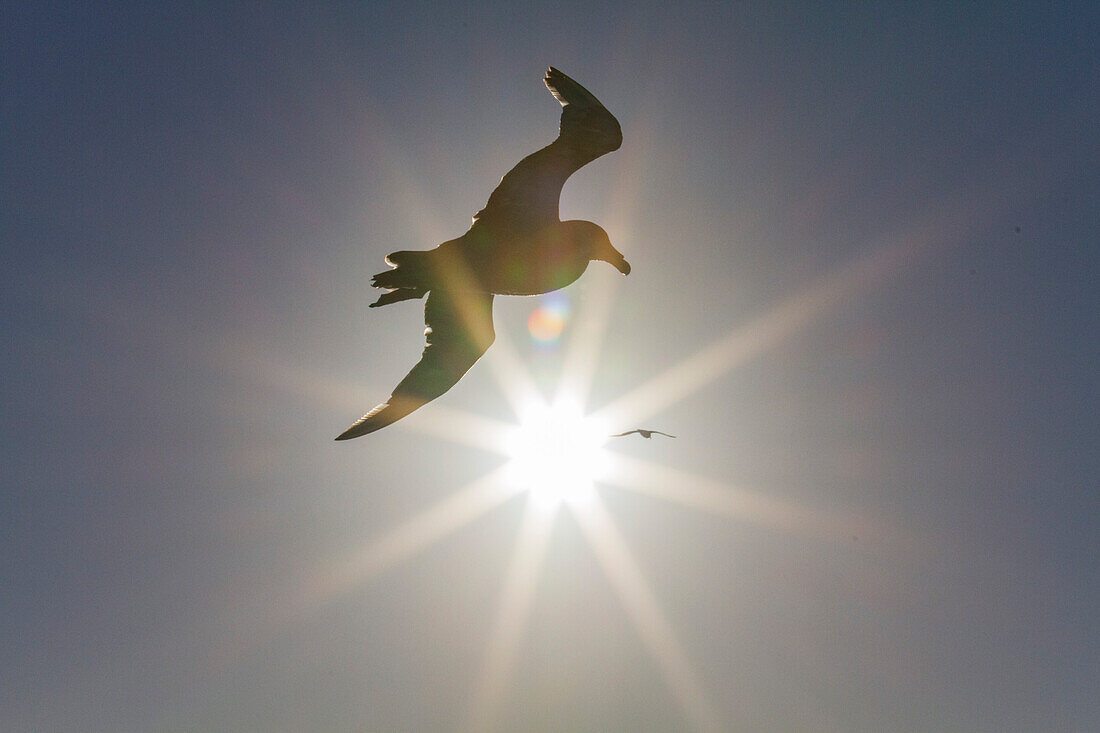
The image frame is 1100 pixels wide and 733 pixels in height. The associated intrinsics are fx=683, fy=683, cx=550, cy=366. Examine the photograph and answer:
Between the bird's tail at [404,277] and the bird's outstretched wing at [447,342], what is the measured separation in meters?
0.68

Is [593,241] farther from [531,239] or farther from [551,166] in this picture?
[551,166]

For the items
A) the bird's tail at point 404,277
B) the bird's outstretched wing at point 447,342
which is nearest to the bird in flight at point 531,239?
the bird's tail at point 404,277

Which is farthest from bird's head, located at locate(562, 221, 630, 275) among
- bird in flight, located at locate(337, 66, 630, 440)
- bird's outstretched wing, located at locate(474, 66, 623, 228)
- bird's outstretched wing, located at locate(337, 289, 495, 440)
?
bird's outstretched wing, located at locate(337, 289, 495, 440)

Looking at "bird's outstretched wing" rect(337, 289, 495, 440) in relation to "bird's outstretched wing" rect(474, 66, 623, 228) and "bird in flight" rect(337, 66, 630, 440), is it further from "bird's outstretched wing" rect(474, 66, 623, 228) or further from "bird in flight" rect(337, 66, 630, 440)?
"bird's outstretched wing" rect(474, 66, 623, 228)

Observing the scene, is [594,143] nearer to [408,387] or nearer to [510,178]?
[510,178]

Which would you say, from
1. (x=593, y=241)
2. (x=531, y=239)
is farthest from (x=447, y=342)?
(x=593, y=241)

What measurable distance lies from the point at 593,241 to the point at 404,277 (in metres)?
2.32

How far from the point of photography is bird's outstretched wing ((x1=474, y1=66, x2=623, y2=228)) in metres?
8.17

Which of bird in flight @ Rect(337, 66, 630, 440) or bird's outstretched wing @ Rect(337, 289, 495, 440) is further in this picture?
bird's outstretched wing @ Rect(337, 289, 495, 440)

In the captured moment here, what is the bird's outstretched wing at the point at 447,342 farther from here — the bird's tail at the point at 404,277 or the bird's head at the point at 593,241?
the bird's head at the point at 593,241

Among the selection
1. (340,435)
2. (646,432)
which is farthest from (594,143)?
(340,435)

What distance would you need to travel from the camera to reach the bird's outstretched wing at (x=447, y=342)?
9.05 metres

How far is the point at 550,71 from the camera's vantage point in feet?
28.0

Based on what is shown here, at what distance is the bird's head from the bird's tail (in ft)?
5.92
